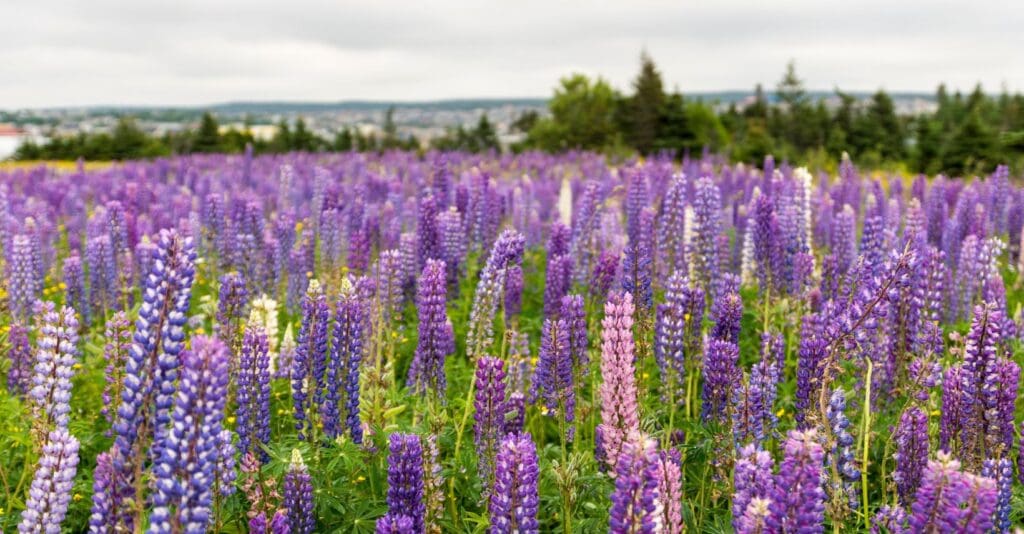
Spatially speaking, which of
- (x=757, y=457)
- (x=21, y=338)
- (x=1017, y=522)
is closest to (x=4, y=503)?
(x=21, y=338)

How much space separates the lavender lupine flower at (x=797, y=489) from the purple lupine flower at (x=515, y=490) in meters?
0.84

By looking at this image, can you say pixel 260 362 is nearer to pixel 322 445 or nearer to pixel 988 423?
pixel 322 445

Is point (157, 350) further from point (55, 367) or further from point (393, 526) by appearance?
point (55, 367)

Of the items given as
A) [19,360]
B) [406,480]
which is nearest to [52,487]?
[406,480]

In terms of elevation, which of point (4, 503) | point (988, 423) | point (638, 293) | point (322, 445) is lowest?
point (4, 503)

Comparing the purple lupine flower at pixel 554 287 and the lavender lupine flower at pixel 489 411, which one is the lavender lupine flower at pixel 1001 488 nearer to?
the lavender lupine flower at pixel 489 411

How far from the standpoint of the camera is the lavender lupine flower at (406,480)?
3424mm

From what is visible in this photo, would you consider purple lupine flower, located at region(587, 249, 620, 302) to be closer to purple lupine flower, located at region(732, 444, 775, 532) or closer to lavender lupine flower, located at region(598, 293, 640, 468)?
lavender lupine flower, located at region(598, 293, 640, 468)

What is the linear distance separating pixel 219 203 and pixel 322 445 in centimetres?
554

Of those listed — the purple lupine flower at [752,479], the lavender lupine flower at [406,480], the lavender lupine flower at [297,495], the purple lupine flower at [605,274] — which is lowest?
the lavender lupine flower at [297,495]

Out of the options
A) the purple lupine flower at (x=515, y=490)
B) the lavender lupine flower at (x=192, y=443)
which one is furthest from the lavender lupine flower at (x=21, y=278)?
the purple lupine flower at (x=515, y=490)

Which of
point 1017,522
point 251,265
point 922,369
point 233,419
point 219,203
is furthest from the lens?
point 219,203

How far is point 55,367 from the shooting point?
376 centimetres

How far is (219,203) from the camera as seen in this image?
31.7ft
